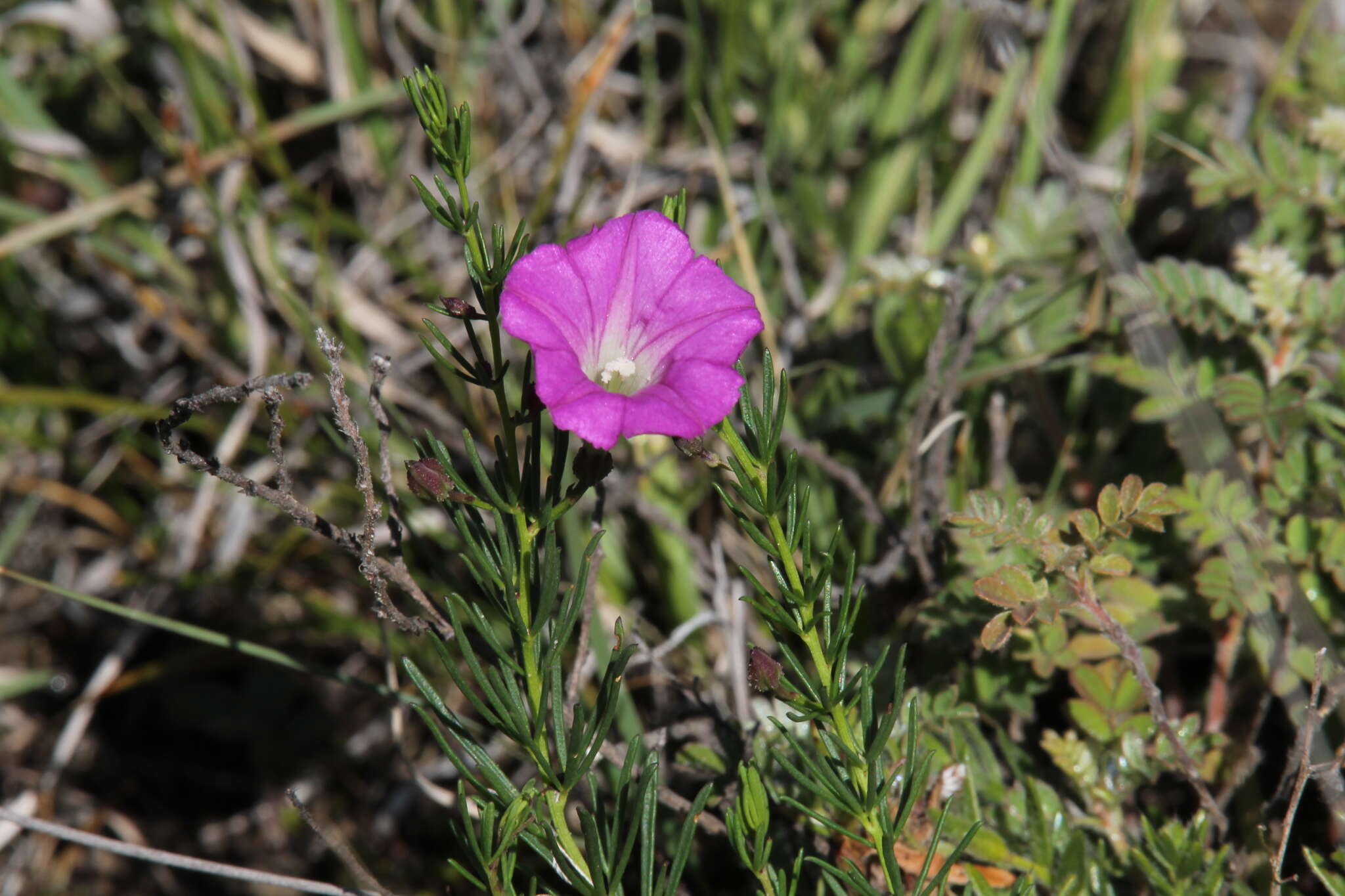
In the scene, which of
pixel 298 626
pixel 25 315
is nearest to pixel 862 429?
pixel 298 626

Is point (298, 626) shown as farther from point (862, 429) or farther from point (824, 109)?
point (824, 109)

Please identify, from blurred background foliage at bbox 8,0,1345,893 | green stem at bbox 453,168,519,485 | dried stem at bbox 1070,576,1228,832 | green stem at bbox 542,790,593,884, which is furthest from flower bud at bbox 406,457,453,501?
dried stem at bbox 1070,576,1228,832

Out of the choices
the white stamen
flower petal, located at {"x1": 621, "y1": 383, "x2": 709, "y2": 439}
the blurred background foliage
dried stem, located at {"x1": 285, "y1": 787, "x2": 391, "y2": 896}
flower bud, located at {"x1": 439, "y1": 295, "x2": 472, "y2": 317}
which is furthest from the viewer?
the blurred background foliage

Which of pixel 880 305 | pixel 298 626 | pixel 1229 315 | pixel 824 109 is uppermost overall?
pixel 824 109

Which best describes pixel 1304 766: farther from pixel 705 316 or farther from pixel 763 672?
pixel 705 316

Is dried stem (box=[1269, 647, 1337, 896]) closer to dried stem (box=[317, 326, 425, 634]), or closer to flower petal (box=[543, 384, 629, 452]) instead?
flower petal (box=[543, 384, 629, 452])

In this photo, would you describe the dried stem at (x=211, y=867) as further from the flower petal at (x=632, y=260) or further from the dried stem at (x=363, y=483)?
the flower petal at (x=632, y=260)
